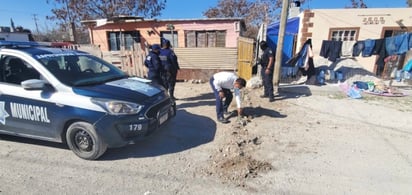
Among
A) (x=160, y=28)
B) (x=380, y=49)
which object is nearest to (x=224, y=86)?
(x=380, y=49)

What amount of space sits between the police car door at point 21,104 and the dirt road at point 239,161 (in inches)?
15.9

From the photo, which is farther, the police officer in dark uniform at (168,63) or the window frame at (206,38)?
the window frame at (206,38)

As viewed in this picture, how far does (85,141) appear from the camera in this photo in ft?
10.6

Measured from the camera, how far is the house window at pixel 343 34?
10.1 metres

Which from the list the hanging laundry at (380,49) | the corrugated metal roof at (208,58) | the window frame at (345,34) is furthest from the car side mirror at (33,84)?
the window frame at (345,34)

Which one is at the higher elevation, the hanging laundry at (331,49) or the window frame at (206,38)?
the window frame at (206,38)

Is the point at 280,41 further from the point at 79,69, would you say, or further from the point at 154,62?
the point at 79,69

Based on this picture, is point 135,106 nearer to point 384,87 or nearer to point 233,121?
point 233,121

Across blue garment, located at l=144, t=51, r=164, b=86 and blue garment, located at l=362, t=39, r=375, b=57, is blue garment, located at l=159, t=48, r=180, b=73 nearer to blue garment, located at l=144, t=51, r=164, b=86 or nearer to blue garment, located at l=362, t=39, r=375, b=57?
blue garment, located at l=144, t=51, r=164, b=86

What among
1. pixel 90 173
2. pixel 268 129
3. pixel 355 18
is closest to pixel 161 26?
pixel 355 18

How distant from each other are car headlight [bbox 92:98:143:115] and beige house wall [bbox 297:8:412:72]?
9.47 meters

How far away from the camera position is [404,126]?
4.67 meters

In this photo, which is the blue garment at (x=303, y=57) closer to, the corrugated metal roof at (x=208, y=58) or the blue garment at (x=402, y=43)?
the corrugated metal roof at (x=208, y=58)

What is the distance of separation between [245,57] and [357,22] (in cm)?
543
